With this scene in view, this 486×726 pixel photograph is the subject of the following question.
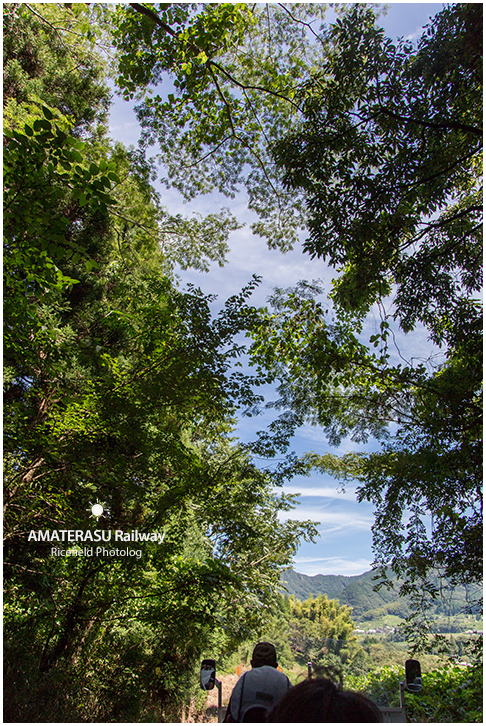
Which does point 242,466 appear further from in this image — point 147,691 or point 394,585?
point 147,691

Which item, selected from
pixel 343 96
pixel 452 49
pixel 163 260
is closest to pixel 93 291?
pixel 163 260

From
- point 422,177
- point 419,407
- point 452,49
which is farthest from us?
point 419,407

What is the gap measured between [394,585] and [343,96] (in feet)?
14.7

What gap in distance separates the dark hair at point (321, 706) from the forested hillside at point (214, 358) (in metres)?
1.95

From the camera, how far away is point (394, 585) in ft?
11.1

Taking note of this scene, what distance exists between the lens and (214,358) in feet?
12.9

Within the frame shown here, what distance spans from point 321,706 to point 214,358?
11.6 feet

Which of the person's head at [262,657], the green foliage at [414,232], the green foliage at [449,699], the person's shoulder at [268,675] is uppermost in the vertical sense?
the green foliage at [414,232]

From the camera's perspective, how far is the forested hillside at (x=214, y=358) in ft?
9.28

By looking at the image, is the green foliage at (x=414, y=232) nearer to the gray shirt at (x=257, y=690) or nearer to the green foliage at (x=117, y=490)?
the green foliage at (x=117, y=490)

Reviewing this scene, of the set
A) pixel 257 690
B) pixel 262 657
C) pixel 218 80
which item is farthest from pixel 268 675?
Answer: pixel 218 80

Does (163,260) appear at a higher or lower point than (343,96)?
higher

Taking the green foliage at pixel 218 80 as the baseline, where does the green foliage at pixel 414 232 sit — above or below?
below

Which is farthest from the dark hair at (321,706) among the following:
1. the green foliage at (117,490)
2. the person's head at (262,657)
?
the green foliage at (117,490)
